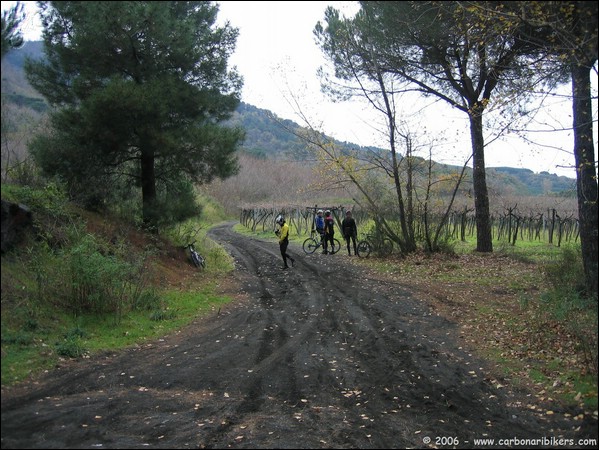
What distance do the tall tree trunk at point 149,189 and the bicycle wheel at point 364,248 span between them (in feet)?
27.1

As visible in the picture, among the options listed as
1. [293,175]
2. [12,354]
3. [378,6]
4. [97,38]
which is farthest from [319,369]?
[293,175]

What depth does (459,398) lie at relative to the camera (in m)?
5.76

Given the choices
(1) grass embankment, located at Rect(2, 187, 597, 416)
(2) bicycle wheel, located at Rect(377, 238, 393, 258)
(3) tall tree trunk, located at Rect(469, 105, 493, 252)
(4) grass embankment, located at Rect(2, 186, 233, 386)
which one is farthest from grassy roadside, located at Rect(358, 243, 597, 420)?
(4) grass embankment, located at Rect(2, 186, 233, 386)

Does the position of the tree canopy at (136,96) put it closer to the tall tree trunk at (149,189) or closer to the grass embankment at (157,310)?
the tall tree trunk at (149,189)

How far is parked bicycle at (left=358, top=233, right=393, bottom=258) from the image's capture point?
59.9ft

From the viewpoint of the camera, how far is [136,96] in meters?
12.2

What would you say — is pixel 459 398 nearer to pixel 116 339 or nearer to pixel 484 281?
pixel 116 339

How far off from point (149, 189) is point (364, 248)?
8.69 m

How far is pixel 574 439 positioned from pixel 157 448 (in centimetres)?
413

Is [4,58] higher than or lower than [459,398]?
higher

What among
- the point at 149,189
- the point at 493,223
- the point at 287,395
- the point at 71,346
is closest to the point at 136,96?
the point at 149,189

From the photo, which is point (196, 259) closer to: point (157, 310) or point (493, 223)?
point (157, 310)

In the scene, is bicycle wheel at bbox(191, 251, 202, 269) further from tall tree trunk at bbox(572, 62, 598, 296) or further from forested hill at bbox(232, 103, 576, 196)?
tall tree trunk at bbox(572, 62, 598, 296)

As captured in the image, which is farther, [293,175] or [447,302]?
[293,175]
